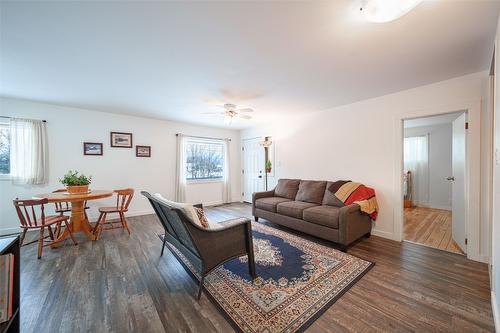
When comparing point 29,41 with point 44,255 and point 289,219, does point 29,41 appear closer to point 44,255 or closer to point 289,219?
point 44,255

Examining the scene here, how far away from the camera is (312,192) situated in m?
3.70

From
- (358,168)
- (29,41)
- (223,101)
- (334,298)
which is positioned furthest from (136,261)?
(358,168)

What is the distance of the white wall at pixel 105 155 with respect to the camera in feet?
11.4

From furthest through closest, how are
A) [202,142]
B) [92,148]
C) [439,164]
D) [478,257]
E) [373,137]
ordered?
[202,142] → [439,164] → [92,148] → [373,137] → [478,257]

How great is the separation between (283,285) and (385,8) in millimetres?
2433

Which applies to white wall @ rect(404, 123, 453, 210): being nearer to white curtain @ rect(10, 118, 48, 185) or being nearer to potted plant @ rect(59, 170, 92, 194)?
potted plant @ rect(59, 170, 92, 194)

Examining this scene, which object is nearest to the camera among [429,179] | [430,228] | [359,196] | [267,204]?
[359,196]

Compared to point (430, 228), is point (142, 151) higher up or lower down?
higher up

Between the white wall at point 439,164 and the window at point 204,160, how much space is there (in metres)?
5.94

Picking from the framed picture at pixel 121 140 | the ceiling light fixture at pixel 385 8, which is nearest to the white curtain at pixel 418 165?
the ceiling light fixture at pixel 385 8

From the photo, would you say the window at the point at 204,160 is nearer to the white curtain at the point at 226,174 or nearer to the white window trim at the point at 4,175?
the white curtain at the point at 226,174

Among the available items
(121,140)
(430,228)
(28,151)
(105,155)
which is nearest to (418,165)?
(430,228)

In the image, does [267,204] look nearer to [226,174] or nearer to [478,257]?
[226,174]

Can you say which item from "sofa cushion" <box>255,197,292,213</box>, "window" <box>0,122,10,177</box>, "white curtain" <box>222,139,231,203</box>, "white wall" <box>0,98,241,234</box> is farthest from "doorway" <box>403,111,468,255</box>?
"window" <box>0,122,10,177</box>
